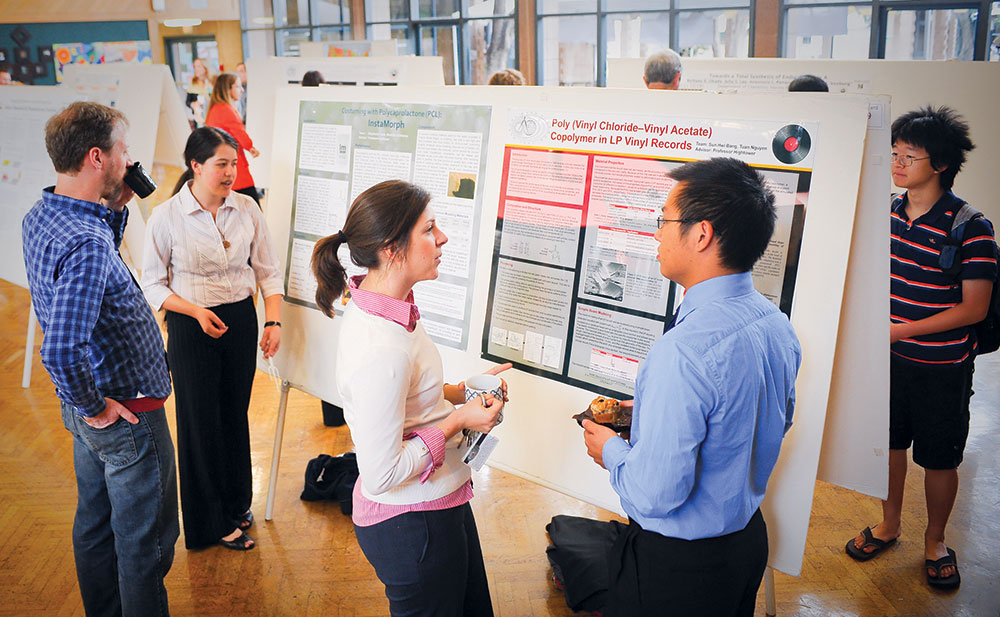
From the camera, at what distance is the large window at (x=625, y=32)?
10.9 meters

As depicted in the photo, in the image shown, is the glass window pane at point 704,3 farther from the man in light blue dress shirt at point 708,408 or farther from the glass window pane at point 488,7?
the man in light blue dress shirt at point 708,408

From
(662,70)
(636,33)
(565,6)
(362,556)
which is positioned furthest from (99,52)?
(362,556)

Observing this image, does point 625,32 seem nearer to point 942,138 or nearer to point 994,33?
point 994,33

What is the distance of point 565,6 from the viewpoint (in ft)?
38.8

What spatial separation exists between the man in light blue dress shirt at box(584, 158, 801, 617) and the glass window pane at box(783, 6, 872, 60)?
33.7ft

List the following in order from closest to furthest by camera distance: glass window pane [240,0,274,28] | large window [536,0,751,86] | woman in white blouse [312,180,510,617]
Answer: woman in white blouse [312,180,510,617] < large window [536,0,751,86] < glass window pane [240,0,274,28]

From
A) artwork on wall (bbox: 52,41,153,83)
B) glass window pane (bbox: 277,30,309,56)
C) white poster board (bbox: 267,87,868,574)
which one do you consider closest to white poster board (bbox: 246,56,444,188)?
white poster board (bbox: 267,87,868,574)

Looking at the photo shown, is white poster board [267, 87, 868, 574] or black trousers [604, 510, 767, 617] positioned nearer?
black trousers [604, 510, 767, 617]

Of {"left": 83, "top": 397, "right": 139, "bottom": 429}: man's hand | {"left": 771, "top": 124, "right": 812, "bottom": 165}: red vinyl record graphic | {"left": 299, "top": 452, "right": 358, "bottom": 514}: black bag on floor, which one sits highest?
{"left": 771, "top": 124, "right": 812, "bottom": 165}: red vinyl record graphic

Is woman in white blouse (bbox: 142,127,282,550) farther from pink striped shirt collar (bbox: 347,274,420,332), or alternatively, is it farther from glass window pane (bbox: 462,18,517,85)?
glass window pane (bbox: 462,18,517,85)

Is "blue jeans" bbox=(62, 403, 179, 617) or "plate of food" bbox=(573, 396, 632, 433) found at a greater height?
"plate of food" bbox=(573, 396, 632, 433)

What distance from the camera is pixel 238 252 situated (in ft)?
9.97

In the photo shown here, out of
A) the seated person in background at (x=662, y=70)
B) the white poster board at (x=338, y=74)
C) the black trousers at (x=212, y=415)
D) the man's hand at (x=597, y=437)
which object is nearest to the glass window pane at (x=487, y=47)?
the white poster board at (x=338, y=74)

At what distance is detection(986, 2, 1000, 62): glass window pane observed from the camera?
30.9 ft
